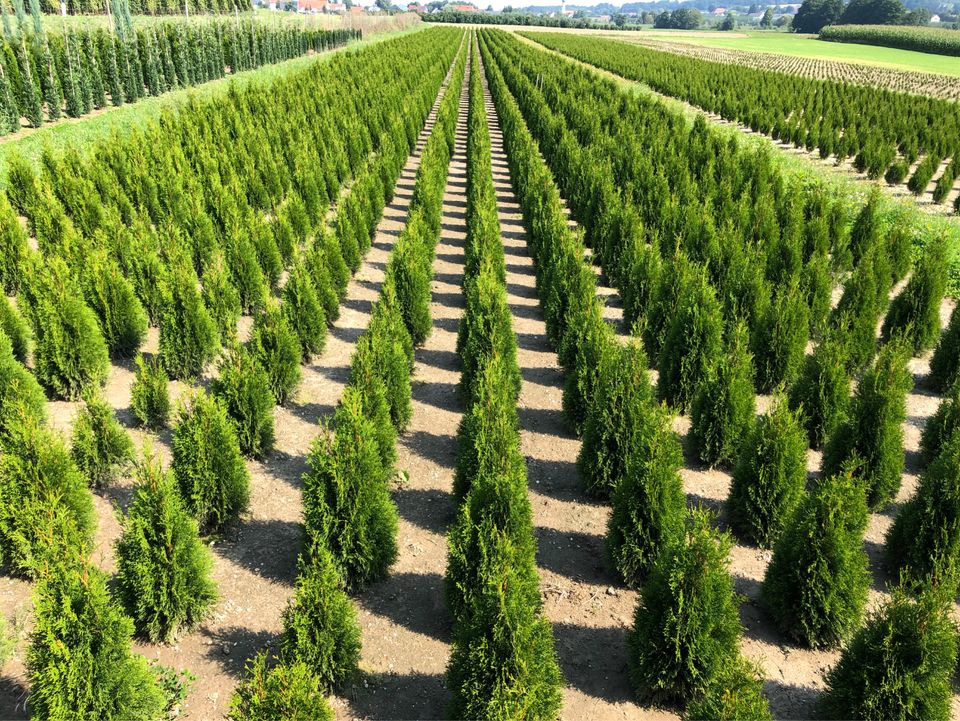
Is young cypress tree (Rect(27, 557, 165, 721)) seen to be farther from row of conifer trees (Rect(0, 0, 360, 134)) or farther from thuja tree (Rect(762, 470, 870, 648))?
row of conifer trees (Rect(0, 0, 360, 134))

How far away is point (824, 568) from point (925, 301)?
7.70 meters

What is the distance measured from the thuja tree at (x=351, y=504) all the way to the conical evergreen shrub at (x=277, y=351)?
2.98 meters

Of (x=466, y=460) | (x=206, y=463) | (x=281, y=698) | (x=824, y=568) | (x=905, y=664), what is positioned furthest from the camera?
(x=466, y=460)

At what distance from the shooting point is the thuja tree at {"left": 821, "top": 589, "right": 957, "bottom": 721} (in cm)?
413

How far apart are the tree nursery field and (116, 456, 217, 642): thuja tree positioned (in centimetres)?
2

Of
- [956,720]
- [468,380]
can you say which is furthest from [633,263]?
[956,720]

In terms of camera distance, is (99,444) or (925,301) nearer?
(99,444)

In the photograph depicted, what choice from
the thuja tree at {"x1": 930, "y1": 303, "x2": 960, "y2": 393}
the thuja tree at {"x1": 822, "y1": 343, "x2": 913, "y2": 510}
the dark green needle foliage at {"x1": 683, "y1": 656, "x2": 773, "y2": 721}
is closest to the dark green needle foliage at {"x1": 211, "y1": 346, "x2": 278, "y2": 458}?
the dark green needle foliage at {"x1": 683, "y1": 656, "x2": 773, "y2": 721}

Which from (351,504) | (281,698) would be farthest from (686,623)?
(351,504)

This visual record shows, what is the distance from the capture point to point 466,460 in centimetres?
646

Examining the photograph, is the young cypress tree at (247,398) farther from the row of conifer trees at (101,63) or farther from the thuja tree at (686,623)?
the row of conifer trees at (101,63)

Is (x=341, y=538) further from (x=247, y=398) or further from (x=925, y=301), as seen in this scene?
(x=925, y=301)

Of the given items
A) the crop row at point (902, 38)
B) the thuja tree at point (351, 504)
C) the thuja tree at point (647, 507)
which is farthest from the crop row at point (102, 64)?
the crop row at point (902, 38)

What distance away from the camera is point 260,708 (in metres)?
3.94
